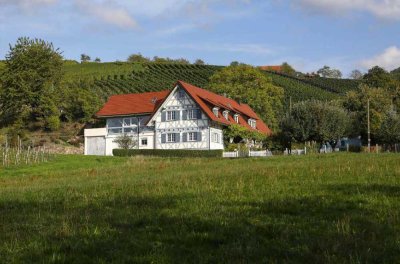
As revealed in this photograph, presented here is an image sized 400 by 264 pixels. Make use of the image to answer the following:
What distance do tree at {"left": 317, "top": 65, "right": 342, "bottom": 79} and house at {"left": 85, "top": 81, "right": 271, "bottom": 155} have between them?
113 m

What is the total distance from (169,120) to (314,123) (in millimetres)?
17993

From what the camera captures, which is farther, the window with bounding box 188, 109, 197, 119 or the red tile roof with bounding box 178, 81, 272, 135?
the window with bounding box 188, 109, 197, 119

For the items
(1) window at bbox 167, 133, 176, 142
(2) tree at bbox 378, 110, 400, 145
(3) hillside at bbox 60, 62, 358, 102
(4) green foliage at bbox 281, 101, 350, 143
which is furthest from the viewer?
(3) hillside at bbox 60, 62, 358, 102

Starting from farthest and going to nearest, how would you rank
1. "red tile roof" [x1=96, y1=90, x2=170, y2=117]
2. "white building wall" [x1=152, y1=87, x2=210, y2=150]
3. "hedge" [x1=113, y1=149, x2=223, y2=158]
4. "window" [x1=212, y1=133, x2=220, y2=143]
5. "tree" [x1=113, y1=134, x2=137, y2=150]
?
"red tile roof" [x1=96, y1=90, x2=170, y2=117] → "window" [x1=212, y1=133, x2=220, y2=143] → "white building wall" [x1=152, y1=87, x2=210, y2=150] → "tree" [x1=113, y1=134, x2=137, y2=150] → "hedge" [x1=113, y1=149, x2=223, y2=158]

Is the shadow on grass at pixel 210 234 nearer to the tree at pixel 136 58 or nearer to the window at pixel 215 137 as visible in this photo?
the window at pixel 215 137

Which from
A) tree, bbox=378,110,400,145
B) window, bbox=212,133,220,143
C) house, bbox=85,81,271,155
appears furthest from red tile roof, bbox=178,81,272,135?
tree, bbox=378,110,400,145

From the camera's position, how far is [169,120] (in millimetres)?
67625

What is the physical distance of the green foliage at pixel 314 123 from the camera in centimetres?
6075

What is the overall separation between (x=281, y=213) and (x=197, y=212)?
1.56 meters

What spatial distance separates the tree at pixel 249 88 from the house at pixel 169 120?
978 cm

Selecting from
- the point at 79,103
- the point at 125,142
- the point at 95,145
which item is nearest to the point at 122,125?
the point at 95,145

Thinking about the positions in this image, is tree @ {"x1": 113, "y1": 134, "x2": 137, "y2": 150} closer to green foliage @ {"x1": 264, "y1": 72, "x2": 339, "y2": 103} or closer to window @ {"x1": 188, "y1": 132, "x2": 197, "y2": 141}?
window @ {"x1": 188, "y1": 132, "x2": 197, "y2": 141}

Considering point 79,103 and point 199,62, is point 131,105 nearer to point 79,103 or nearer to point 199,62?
point 79,103

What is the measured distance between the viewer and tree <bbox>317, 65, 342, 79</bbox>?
593 feet
